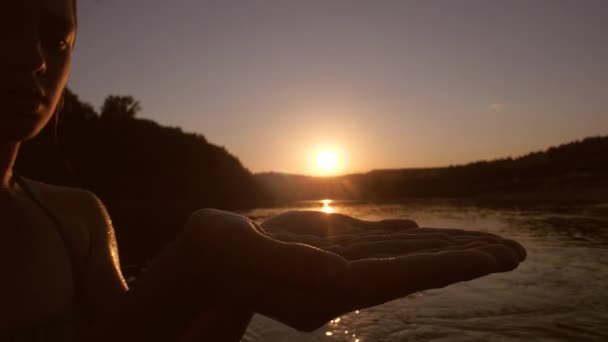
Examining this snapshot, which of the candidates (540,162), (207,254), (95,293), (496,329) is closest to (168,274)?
(207,254)

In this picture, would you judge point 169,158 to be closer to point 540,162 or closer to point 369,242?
point 540,162

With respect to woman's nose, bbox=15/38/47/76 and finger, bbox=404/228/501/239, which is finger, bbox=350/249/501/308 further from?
woman's nose, bbox=15/38/47/76

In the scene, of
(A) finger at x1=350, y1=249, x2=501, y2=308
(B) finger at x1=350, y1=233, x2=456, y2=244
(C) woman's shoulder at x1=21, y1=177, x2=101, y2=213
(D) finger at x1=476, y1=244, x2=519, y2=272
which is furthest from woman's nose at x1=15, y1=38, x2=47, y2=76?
(D) finger at x1=476, y1=244, x2=519, y2=272

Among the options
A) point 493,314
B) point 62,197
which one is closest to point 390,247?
point 62,197

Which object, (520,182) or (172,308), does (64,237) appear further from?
(520,182)

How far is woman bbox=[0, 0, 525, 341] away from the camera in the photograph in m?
1.01

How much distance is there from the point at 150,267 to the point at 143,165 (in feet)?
150

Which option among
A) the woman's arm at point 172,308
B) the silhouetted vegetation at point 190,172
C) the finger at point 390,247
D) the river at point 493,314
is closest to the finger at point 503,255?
the finger at point 390,247

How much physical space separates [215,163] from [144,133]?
8.37m

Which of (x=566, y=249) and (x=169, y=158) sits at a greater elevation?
(x=169, y=158)

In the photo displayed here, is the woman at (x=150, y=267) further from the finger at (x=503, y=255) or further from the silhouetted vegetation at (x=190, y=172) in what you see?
the silhouetted vegetation at (x=190, y=172)

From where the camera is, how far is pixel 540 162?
44750 millimetres

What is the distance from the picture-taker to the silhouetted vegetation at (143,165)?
38.9 meters

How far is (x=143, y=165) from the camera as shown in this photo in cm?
4406
